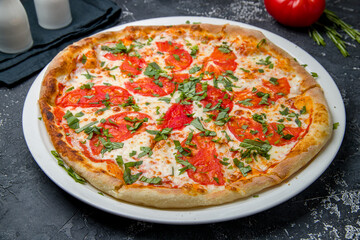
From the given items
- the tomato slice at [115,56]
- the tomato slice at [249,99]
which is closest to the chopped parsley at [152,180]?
the tomato slice at [249,99]

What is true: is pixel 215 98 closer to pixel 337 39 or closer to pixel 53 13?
pixel 337 39

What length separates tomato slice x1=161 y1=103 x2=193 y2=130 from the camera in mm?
3497

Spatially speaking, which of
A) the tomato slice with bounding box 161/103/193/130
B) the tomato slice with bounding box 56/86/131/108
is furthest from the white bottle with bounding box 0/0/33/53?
the tomato slice with bounding box 161/103/193/130

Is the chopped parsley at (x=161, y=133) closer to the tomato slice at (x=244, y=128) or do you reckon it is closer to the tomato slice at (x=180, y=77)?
the tomato slice at (x=244, y=128)

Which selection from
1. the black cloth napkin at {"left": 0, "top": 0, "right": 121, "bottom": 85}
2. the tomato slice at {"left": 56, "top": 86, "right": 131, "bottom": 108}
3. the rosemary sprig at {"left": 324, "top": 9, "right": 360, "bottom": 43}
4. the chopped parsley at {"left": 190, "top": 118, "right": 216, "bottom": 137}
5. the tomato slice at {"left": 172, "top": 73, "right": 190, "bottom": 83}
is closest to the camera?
the chopped parsley at {"left": 190, "top": 118, "right": 216, "bottom": 137}

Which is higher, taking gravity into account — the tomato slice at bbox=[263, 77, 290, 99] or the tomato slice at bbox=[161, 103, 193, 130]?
the tomato slice at bbox=[263, 77, 290, 99]

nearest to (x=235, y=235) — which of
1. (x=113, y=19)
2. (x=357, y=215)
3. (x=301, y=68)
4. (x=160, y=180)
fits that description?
(x=160, y=180)

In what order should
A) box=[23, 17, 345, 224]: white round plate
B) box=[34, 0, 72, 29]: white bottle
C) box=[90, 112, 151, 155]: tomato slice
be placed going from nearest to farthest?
box=[23, 17, 345, 224]: white round plate < box=[90, 112, 151, 155]: tomato slice < box=[34, 0, 72, 29]: white bottle

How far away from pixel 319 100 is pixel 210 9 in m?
2.64

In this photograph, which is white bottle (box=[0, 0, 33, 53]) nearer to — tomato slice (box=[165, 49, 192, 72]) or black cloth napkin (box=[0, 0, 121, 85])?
black cloth napkin (box=[0, 0, 121, 85])

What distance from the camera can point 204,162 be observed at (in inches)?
125

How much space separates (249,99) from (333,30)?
223 cm

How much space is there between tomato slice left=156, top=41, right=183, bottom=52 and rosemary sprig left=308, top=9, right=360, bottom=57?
75.0 inches

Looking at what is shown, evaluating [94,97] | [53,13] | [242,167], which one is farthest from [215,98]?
[53,13]
